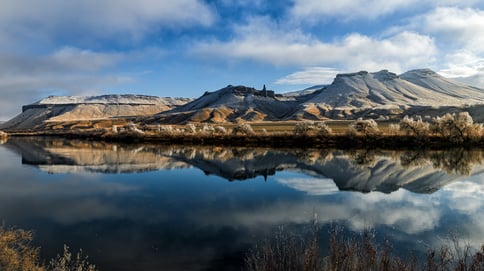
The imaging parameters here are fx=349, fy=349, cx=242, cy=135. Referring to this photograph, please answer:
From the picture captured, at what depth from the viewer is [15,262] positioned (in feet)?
27.9

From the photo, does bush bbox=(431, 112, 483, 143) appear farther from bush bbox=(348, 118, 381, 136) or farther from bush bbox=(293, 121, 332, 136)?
bush bbox=(293, 121, 332, 136)

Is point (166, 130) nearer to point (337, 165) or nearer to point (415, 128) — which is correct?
point (337, 165)

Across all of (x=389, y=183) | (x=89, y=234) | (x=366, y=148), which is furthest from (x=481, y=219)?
(x=366, y=148)

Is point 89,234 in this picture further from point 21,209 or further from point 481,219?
point 481,219

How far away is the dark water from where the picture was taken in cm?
1320

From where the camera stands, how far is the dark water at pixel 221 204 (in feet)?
43.3

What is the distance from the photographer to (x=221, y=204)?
20.6m

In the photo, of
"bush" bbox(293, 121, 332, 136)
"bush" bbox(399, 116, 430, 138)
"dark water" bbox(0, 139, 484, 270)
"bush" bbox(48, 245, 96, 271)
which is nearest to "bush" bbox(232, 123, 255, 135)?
"bush" bbox(293, 121, 332, 136)

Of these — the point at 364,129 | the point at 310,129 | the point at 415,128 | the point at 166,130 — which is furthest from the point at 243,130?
the point at 415,128

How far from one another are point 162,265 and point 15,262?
4150mm

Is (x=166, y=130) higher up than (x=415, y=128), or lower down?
higher up

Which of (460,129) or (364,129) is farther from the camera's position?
(364,129)

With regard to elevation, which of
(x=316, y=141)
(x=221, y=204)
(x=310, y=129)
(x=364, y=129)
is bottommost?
(x=221, y=204)

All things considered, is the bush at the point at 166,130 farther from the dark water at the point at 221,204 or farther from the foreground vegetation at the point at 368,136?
the dark water at the point at 221,204
